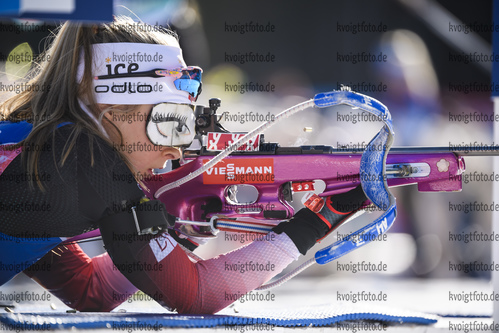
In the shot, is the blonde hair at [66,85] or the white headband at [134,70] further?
the white headband at [134,70]

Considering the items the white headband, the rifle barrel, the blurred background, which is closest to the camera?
the white headband

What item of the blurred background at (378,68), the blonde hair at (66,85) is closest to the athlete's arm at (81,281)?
the blonde hair at (66,85)

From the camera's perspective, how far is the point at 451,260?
4.82m

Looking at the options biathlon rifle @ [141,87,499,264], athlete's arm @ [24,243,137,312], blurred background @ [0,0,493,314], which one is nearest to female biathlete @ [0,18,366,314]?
biathlon rifle @ [141,87,499,264]

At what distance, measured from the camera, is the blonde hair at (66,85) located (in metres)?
1.79

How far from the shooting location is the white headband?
1.95m

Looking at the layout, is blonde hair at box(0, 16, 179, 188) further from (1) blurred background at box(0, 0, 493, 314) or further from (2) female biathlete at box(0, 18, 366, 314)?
(1) blurred background at box(0, 0, 493, 314)

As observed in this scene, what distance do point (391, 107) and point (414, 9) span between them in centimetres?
102

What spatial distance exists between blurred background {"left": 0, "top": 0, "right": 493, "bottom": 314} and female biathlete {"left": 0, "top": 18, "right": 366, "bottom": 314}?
2.79 meters

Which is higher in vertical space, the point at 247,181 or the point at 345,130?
the point at 345,130

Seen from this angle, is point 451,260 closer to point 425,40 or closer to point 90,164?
point 425,40

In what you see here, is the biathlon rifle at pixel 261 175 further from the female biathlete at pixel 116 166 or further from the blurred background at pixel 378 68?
the blurred background at pixel 378 68

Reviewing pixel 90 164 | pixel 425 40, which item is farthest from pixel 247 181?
pixel 425 40

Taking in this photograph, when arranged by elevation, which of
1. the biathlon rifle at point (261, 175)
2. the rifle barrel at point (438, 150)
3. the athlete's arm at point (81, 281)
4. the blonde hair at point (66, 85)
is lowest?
the athlete's arm at point (81, 281)
